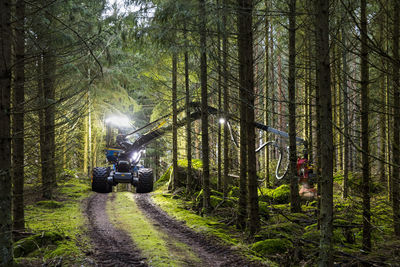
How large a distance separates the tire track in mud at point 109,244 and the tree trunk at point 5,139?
72.7 inches

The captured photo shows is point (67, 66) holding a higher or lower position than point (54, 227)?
higher

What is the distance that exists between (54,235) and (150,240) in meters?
2.02

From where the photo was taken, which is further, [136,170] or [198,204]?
[136,170]

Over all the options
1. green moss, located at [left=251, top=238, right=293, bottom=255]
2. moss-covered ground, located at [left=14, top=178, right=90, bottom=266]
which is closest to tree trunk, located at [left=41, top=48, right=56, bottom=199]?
moss-covered ground, located at [left=14, top=178, right=90, bottom=266]

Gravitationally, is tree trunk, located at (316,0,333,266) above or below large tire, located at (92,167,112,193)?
above

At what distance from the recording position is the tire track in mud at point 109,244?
5.28 meters

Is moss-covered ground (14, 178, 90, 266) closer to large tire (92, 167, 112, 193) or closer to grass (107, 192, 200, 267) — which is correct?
grass (107, 192, 200, 267)

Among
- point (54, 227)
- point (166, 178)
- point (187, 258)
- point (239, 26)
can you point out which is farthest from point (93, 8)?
point (166, 178)

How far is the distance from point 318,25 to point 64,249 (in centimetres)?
580

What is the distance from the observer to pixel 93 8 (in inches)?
363

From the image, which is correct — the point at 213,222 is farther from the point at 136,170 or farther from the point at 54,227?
Result: the point at 136,170

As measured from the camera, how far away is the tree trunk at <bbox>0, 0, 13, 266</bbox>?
11.8 feet

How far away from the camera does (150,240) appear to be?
6633 millimetres

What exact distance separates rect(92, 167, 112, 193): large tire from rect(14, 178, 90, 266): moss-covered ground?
4.86 feet
